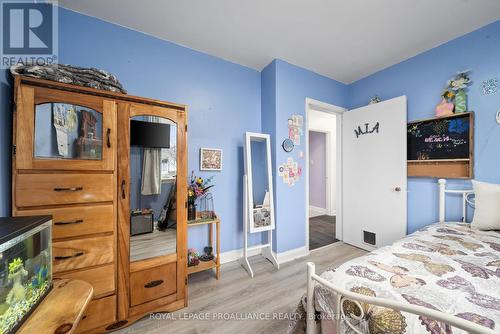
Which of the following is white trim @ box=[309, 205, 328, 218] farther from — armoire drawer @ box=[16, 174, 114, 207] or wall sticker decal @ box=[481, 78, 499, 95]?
armoire drawer @ box=[16, 174, 114, 207]

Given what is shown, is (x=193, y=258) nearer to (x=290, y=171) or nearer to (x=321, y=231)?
(x=290, y=171)

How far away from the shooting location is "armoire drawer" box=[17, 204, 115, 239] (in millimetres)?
1170

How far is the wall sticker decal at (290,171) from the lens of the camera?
2500 mm

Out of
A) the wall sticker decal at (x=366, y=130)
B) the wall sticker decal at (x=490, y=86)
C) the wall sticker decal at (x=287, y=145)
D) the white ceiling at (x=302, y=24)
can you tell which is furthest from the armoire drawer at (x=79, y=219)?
the wall sticker decal at (x=490, y=86)

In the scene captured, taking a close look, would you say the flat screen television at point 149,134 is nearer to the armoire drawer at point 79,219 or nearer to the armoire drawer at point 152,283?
the armoire drawer at point 79,219

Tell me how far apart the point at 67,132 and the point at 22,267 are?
94 cm

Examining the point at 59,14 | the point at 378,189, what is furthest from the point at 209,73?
the point at 378,189

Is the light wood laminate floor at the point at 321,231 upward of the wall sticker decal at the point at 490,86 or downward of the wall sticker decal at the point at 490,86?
downward

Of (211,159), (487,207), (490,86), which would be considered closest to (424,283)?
(487,207)

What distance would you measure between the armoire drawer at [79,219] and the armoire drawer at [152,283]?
0.46 metres

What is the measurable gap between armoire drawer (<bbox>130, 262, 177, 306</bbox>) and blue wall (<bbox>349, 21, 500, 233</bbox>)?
9.14 feet

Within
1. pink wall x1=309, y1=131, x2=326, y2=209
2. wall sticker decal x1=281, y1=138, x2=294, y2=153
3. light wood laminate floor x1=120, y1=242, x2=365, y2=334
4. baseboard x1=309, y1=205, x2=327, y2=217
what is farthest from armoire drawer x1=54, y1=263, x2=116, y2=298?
pink wall x1=309, y1=131, x2=326, y2=209

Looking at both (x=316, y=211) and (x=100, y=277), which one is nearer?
(x=100, y=277)

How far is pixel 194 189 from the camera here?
207 centimetres
